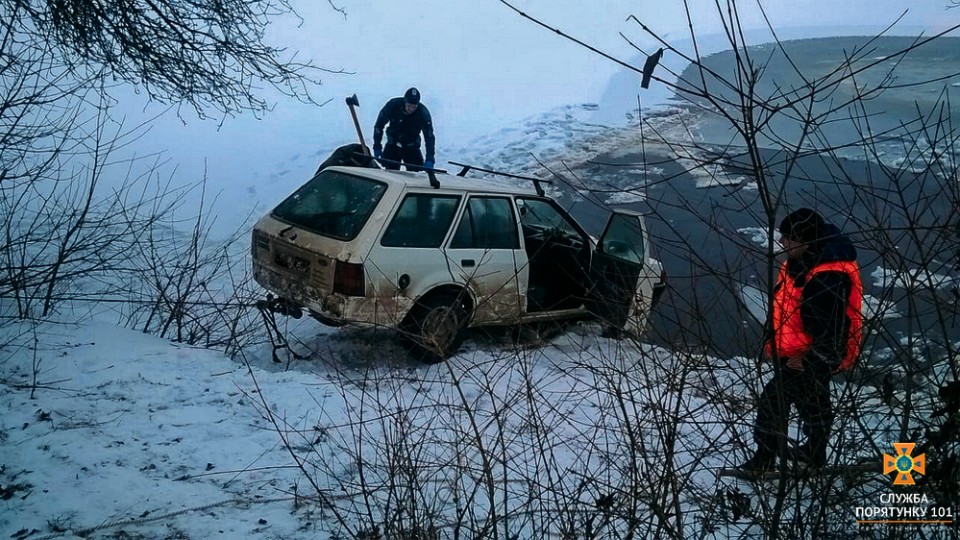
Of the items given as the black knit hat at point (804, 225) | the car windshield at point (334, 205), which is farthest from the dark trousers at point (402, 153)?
the black knit hat at point (804, 225)

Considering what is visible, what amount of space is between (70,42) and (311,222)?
2.73 meters

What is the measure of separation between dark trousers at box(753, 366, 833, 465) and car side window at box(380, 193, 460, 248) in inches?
148

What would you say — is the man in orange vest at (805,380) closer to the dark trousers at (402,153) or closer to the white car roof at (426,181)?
the white car roof at (426,181)

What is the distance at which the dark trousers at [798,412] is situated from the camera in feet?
10.1

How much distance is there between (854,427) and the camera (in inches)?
122

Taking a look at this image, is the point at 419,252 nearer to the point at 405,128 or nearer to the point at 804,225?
the point at 804,225

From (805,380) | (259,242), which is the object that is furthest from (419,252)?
(805,380)

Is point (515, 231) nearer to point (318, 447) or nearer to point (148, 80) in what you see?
point (318, 447)

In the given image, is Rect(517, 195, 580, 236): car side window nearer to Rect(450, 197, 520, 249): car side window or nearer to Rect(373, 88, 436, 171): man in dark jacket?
Rect(450, 197, 520, 249): car side window

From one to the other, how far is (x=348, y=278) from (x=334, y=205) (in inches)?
30.4

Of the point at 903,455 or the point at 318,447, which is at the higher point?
the point at 903,455

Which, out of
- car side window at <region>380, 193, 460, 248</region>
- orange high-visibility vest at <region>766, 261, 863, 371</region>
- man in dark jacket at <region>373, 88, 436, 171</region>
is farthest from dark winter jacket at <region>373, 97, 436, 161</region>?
orange high-visibility vest at <region>766, 261, 863, 371</region>

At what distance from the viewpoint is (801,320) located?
3705 millimetres


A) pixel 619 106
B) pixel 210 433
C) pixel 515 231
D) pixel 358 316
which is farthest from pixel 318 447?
pixel 619 106
